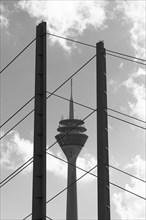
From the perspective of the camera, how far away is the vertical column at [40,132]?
1947cm

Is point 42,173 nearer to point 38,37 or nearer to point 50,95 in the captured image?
point 50,95

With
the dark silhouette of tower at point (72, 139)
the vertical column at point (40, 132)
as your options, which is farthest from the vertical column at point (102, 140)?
the dark silhouette of tower at point (72, 139)

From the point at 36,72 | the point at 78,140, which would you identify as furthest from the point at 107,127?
the point at 78,140

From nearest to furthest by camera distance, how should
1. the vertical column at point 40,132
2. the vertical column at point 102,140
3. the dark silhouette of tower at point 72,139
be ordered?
the vertical column at point 102,140 < the vertical column at point 40,132 < the dark silhouette of tower at point 72,139

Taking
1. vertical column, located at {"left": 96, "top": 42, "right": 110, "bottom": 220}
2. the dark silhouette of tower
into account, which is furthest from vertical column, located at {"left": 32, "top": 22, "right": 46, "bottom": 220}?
the dark silhouette of tower

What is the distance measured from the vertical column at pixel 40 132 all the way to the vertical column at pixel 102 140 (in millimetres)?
2527

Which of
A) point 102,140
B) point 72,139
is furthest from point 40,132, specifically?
point 72,139

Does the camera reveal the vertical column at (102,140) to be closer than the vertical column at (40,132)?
Yes

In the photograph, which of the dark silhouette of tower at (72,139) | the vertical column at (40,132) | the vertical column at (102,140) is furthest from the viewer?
the dark silhouette of tower at (72,139)

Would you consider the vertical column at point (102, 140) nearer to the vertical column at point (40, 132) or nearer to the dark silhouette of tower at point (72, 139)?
the vertical column at point (40, 132)

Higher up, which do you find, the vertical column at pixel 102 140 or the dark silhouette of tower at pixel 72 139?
the dark silhouette of tower at pixel 72 139

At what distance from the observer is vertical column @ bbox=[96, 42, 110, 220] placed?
1775cm

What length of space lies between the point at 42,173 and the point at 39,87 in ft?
12.6

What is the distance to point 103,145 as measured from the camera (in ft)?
60.9
